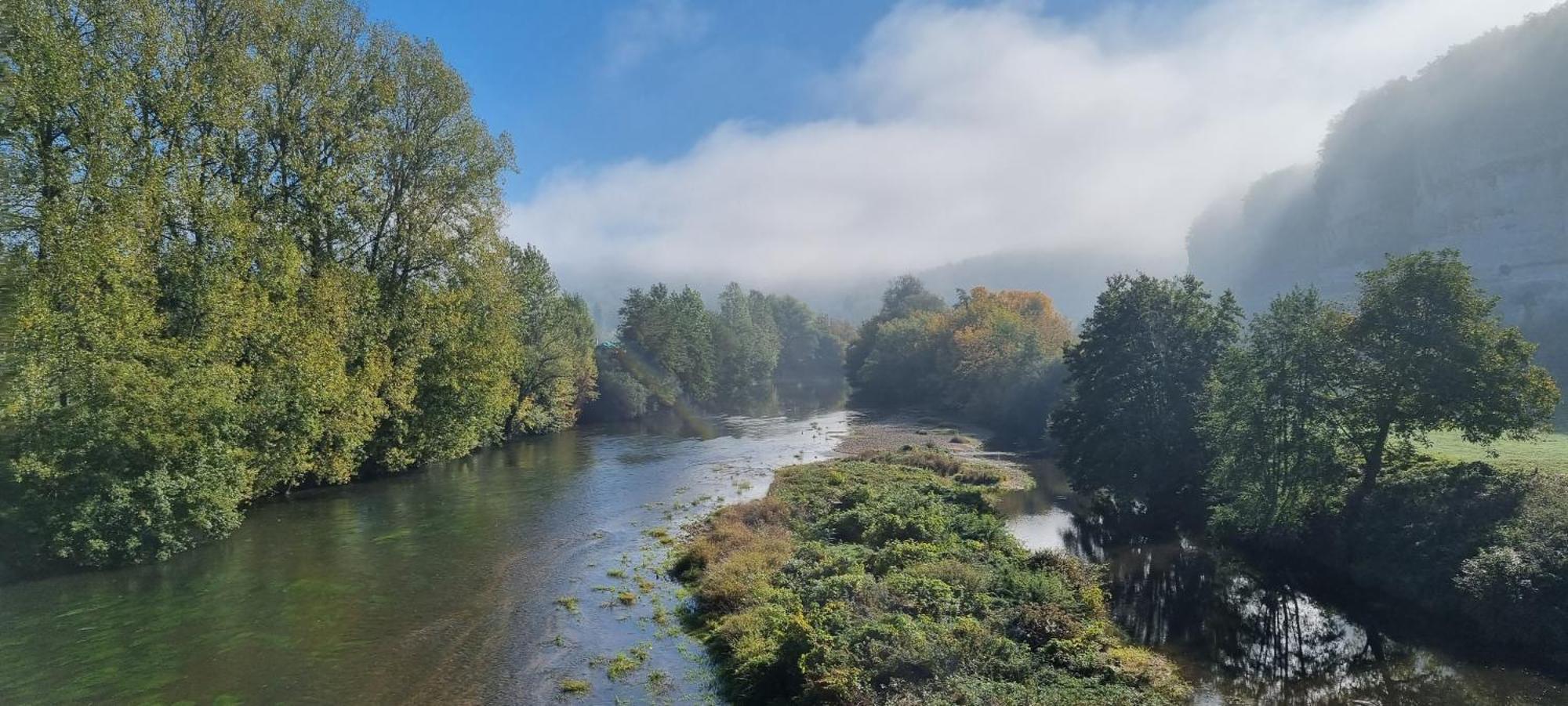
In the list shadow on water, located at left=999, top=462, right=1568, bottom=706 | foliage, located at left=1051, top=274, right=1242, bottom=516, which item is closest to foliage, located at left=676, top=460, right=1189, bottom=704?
shadow on water, located at left=999, top=462, right=1568, bottom=706

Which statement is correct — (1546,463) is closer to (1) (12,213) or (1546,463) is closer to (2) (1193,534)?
(2) (1193,534)

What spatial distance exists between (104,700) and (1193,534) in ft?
138

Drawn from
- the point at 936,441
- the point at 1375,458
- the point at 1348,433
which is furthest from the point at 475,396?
the point at 1375,458

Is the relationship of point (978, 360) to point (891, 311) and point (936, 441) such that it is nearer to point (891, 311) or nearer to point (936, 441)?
point (936, 441)

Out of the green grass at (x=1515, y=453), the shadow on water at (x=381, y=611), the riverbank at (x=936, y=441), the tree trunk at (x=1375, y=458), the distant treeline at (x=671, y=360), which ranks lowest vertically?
the riverbank at (x=936, y=441)

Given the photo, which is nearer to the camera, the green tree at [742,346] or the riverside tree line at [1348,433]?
the riverside tree line at [1348,433]

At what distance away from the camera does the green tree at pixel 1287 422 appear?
108 feet

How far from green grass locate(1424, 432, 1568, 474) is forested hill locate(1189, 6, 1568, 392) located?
63512 millimetres

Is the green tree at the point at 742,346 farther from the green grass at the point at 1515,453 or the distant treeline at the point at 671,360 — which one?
the green grass at the point at 1515,453

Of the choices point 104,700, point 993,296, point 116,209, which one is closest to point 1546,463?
point 104,700

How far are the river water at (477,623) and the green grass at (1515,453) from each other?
38.7ft

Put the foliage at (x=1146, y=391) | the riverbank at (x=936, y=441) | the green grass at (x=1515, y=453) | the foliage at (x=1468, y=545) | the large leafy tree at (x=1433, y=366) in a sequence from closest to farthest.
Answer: the foliage at (x=1468, y=545) → the large leafy tree at (x=1433, y=366) → the green grass at (x=1515, y=453) → the foliage at (x=1146, y=391) → the riverbank at (x=936, y=441)

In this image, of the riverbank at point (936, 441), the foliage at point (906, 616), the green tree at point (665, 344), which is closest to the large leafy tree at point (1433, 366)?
the foliage at point (906, 616)

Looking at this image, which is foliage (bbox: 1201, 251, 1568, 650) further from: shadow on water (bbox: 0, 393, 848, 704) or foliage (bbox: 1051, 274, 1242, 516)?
shadow on water (bbox: 0, 393, 848, 704)
